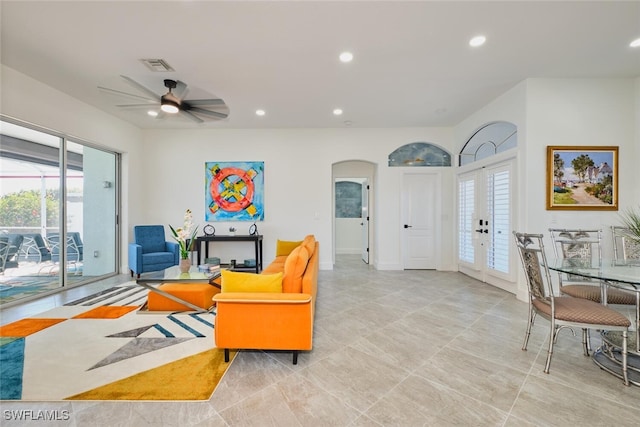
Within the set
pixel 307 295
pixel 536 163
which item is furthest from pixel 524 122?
pixel 307 295

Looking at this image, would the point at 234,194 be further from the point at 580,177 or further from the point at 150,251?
the point at 580,177

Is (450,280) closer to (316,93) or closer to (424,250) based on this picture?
(424,250)

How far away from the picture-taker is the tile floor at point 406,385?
1.59 meters

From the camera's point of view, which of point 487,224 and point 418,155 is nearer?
point 487,224

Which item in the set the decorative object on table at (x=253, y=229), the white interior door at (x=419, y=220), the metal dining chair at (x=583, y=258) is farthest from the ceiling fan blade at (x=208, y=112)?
the metal dining chair at (x=583, y=258)

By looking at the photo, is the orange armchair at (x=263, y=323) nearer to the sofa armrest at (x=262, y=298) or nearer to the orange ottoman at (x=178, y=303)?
the sofa armrest at (x=262, y=298)

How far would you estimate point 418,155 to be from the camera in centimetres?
567

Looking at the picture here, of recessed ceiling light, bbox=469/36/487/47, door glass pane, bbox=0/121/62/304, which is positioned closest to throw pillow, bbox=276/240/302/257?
door glass pane, bbox=0/121/62/304

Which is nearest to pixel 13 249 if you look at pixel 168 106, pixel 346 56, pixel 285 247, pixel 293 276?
pixel 168 106

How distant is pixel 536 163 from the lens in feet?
12.0

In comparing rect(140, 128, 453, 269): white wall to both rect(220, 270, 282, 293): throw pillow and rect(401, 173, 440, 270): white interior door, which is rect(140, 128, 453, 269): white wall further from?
rect(220, 270, 282, 293): throw pillow

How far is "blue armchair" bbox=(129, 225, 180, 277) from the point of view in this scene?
181 inches

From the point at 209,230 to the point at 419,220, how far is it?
4.66 m

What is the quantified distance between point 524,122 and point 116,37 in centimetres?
524
